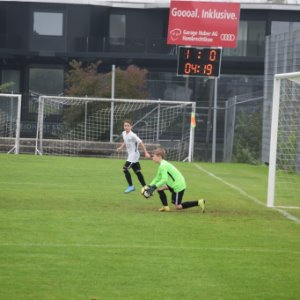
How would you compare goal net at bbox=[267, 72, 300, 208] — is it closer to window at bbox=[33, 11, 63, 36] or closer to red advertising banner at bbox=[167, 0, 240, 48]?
red advertising banner at bbox=[167, 0, 240, 48]

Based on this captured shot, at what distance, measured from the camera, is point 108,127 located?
3775 cm

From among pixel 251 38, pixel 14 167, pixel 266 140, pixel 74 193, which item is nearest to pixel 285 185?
pixel 74 193

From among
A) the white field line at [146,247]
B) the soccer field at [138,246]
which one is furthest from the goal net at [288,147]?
the white field line at [146,247]

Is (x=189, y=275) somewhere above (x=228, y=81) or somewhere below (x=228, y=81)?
below

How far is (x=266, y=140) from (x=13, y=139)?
32.6ft

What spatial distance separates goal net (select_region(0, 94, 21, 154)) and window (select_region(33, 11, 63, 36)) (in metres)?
6.54

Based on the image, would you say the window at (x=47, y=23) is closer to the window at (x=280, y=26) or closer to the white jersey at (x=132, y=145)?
the window at (x=280, y=26)

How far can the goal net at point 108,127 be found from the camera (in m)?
36.3

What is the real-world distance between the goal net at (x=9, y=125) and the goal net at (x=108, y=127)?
1.03 meters

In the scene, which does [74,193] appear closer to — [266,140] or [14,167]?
[14,167]

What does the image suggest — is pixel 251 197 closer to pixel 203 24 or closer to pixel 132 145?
pixel 132 145

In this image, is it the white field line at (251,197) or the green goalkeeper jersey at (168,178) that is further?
the green goalkeeper jersey at (168,178)

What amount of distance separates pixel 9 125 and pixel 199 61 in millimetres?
10919

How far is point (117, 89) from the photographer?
137 ft
